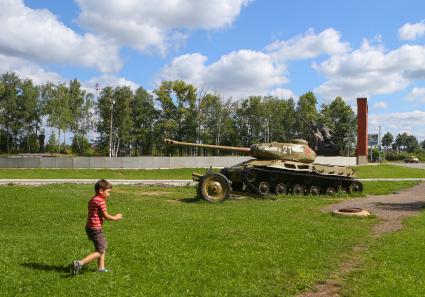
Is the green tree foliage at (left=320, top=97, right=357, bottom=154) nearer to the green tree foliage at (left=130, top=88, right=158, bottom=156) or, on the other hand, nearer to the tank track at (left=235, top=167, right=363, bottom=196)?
the green tree foliage at (left=130, top=88, right=158, bottom=156)

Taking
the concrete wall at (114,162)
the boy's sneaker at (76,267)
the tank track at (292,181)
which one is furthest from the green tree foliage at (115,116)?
the boy's sneaker at (76,267)

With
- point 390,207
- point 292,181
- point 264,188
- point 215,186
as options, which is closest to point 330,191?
point 292,181

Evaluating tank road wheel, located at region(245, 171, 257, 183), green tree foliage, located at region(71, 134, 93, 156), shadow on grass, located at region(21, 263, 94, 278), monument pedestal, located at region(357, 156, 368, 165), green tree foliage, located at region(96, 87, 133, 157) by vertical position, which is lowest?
shadow on grass, located at region(21, 263, 94, 278)

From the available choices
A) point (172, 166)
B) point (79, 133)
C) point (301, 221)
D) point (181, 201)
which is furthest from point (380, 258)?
point (79, 133)

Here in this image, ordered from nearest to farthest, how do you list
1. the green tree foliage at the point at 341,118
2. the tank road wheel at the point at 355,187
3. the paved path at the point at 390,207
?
the paved path at the point at 390,207
the tank road wheel at the point at 355,187
the green tree foliage at the point at 341,118

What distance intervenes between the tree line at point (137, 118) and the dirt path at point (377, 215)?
52507 millimetres

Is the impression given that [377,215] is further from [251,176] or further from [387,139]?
[387,139]

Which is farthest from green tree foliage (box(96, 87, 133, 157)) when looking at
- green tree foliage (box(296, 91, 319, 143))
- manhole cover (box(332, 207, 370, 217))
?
manhole cover (box(332, 207, 370, 217))

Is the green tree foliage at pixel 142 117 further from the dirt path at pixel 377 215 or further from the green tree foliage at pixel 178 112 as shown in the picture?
the dirt path at pixel 377 215

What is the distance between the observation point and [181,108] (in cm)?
7644

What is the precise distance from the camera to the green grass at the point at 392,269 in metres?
8.11

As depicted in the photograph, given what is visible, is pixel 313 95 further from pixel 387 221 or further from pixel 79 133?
pixel 387 221

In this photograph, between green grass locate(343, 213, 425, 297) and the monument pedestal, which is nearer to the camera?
green grass locate(343, 213, 425, 297)

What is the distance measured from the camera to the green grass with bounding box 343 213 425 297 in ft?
26.6
